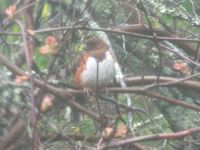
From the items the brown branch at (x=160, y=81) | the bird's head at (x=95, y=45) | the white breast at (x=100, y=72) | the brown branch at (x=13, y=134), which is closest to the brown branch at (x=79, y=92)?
the brown branch at (x=160, y=81)

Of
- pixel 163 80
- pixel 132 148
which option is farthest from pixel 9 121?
pixel 163 80

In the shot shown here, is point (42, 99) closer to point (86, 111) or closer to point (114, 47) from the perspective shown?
point (86, 111)

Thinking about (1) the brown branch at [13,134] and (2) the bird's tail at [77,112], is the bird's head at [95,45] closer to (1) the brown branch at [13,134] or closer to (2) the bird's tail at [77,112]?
(2) the bird's tail at [77,112]

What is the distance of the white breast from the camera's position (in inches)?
155

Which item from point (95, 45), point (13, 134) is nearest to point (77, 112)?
point (95, 45)

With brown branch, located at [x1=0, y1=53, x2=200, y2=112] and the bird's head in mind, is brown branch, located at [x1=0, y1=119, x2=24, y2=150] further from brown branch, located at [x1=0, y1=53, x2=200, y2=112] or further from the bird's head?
the bird's head

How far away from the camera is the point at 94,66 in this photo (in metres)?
4.18

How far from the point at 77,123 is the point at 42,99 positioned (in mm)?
852

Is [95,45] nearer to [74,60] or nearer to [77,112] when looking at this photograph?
[74,60]

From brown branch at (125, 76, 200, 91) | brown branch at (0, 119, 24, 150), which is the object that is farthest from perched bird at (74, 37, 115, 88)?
brown branch at (0, 119, 24, 150)

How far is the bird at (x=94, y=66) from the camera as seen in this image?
13.0 feet

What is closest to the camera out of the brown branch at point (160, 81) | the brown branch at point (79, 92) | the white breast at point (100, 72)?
the brown branch at point (79, 92)

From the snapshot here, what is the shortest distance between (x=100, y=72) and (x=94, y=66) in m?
0.15

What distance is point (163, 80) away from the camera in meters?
3.45
